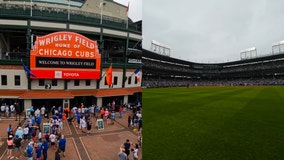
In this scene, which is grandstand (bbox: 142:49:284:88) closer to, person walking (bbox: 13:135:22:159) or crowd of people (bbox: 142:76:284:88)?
crowd of people (bbox: 142:76:284:88)

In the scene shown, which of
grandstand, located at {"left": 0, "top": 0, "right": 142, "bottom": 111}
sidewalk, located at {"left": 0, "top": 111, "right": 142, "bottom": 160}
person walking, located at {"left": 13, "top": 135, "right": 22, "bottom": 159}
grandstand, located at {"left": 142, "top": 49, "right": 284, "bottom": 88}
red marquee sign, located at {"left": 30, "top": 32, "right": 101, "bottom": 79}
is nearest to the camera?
person walking, located at {"left": 13, "top": 135, "right": 22, "bottom": 159}

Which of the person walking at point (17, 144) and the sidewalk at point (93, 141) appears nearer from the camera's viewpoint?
the person walking at point (17, 144)

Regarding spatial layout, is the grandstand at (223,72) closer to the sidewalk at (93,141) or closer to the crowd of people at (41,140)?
the sidewalk at (93,141)

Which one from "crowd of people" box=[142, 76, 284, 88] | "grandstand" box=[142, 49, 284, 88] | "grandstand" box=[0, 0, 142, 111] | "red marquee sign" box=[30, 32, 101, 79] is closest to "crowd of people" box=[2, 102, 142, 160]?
"grandstand" box=[0, 0, 142, 111]

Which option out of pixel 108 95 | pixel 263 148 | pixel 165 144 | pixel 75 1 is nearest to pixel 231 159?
pixel 263 148

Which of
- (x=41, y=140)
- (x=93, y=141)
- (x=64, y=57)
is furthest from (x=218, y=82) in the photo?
(x=41, y=140)

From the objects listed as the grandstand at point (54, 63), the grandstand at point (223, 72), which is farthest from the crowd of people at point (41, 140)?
the grandstand at point (223, 72)

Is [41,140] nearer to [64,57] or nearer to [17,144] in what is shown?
[17,144]
